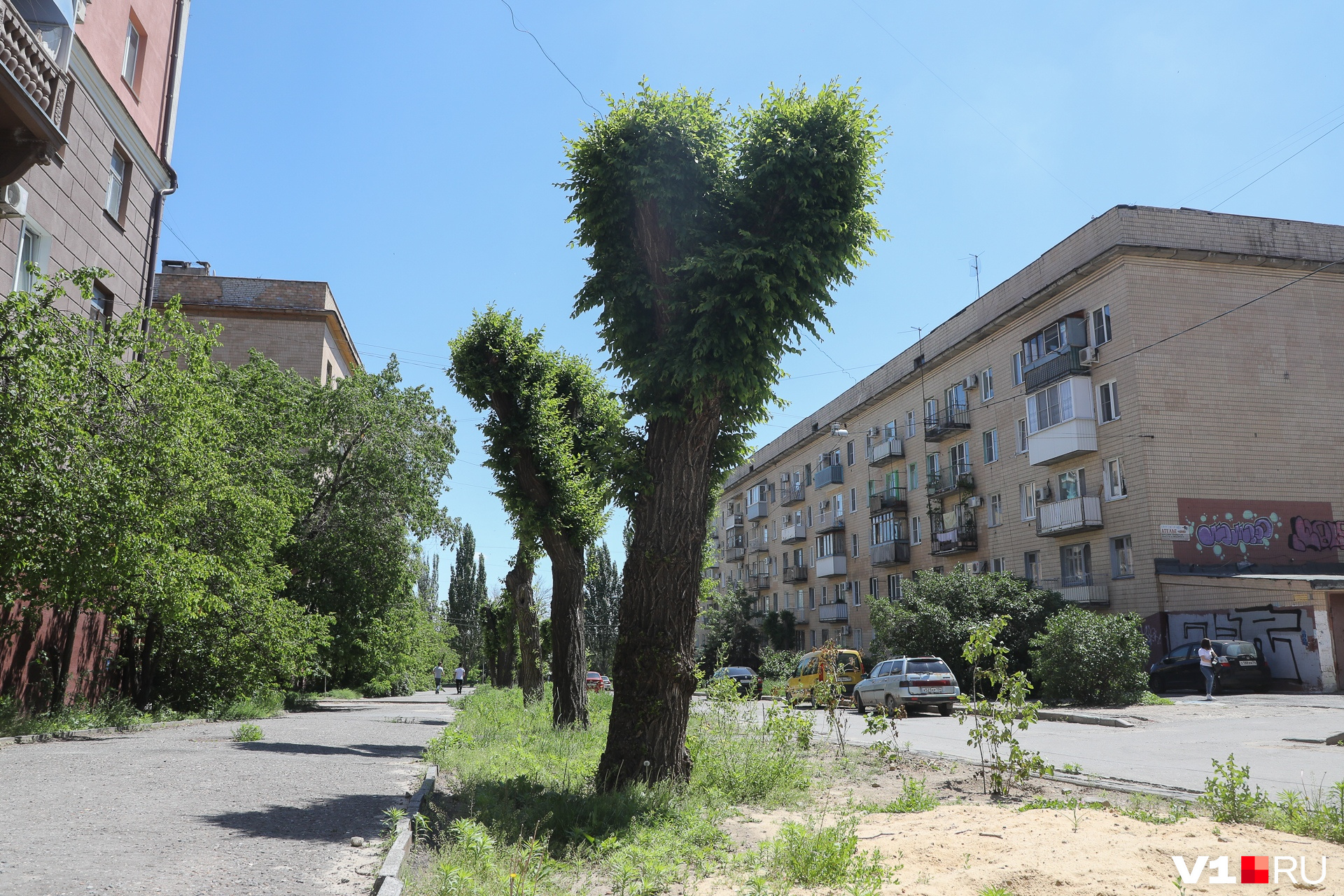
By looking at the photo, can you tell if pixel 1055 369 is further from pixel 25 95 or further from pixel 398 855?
pixel 398 855

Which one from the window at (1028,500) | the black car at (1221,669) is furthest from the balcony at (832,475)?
the black car at (1221,669)

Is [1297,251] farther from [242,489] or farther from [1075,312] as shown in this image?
[242,489]

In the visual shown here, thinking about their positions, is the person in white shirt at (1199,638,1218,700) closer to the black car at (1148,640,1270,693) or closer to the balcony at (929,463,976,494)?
the black car at (1148,640,1270,693)

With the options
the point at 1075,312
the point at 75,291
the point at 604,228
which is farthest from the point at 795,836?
the point at 1075,312

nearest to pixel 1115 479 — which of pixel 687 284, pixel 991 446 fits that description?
pixel 991 446

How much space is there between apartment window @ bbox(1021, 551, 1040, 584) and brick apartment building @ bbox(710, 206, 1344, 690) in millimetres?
60

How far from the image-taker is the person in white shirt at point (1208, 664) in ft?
75.6

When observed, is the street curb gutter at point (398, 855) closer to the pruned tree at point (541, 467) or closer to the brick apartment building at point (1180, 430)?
the pruned tree at point (541, 467)

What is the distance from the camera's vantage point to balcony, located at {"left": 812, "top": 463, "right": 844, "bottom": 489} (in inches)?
2077

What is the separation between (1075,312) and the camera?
3247 centimetres

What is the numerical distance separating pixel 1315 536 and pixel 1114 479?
6.31 meters

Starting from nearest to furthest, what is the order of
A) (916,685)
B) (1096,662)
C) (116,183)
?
1. (116,183)
2. (916,685)
3. (1096,662)

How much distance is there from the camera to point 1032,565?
34750mm

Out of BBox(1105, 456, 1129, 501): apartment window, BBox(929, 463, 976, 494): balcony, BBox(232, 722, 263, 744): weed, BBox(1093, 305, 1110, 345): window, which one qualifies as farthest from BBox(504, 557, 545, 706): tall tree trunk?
BBox(929, 463, 976, 494): balcony
